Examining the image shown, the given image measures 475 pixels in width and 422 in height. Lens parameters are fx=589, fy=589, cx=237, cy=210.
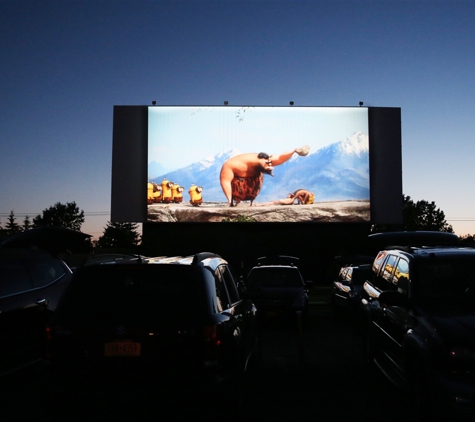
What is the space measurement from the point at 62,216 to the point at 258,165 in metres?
114

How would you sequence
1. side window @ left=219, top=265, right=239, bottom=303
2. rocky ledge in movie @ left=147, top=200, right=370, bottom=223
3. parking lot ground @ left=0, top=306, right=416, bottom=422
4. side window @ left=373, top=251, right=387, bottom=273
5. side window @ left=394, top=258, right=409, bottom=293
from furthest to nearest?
rocky ledge in movie @ left=147, top=200, right=370, bottom=223
side window @ left=373, top=251, right=387, bottom=273
side window @ left=394, top=258, right=409, bottom=293
side window @ left=219, top=265, right=239, bottom=303
parking lot ground @ left=0, top=306, right=416, bottom=422

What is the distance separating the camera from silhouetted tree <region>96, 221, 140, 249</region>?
427 ft

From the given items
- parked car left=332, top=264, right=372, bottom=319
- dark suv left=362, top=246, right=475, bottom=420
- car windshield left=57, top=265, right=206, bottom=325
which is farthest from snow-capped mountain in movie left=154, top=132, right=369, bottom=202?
car windshield left=57, top=265, right=206, bottom=325

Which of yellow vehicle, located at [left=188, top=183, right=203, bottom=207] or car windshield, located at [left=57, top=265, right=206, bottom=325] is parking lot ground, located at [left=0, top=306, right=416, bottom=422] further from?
yellow vehicle, located at [left=188, top=183, right=203, bottom=207]

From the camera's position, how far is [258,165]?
3428cm

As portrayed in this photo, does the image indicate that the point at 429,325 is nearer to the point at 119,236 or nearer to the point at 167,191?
the point at 167,191

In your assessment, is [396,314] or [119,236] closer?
[396,314]

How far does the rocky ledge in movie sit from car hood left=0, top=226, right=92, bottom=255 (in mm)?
22624

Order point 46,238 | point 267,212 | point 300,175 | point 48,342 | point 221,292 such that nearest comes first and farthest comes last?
1. point 48,342
2. point 221,292
3. point 46,238
4. point 300,175
5. point 267,212

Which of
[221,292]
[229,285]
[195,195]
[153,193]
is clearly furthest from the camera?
[153,193]

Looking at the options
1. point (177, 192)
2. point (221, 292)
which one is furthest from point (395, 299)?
point (177, 192)

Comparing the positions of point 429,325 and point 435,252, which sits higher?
point 435,252

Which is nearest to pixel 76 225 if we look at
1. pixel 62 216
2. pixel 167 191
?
pixel 62 216

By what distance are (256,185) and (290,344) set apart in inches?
892
